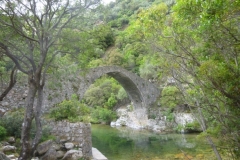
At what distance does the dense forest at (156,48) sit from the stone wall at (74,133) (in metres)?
0.28

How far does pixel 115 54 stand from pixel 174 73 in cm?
2150

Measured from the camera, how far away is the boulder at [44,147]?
22.3 feet

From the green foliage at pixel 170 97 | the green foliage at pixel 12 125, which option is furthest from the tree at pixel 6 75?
the green foliage at pixel 170 97

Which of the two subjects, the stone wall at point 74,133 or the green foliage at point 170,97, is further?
the green foliage at point 170,97

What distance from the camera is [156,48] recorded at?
22.5 ft

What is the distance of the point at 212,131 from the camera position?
4.75 metres

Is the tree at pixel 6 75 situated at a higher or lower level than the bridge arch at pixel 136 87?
lower

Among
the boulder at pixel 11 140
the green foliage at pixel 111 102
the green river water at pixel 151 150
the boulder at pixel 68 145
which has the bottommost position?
the green river water at pixel 151 150

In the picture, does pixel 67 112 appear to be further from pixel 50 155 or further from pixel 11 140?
pixel 11 140

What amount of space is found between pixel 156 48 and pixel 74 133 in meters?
3.93

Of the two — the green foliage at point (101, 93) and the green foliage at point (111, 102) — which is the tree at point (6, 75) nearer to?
the green foliage at point (111, 102)

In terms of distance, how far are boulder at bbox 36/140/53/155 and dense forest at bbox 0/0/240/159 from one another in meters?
0.81

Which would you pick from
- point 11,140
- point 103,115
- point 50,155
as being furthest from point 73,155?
point 103,115

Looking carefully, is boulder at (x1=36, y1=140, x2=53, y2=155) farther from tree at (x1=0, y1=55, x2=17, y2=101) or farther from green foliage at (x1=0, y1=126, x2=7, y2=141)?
tree at (x1=0, y1=55, x2=17, y2=101)
